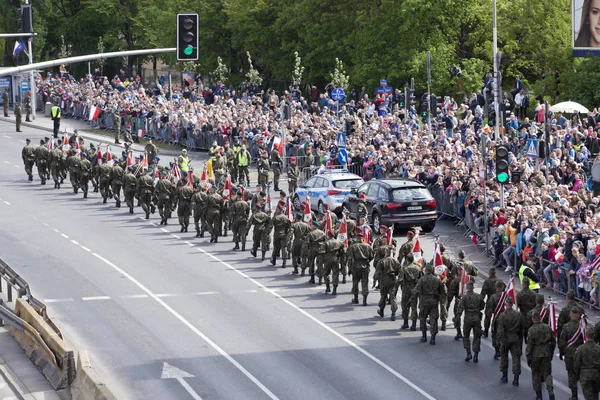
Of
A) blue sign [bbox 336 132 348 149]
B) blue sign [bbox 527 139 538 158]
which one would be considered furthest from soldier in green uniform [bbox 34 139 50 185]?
blue sign [bbox 527 139 538 158]

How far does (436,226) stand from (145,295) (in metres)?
11.0

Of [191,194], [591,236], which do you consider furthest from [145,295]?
[591,236]

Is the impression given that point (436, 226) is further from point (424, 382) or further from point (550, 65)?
point (550, 65)

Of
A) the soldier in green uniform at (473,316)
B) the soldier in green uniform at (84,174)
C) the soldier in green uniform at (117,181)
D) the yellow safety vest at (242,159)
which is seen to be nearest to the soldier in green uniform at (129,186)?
the soldier in green uniform at (117,181)

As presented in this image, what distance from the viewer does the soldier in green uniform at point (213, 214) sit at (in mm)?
34875

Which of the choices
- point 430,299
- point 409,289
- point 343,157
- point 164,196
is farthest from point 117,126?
point 430,299

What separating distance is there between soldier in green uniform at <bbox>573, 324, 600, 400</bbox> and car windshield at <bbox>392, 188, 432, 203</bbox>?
50.1ft

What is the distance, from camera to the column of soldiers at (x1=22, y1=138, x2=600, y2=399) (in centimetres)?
2108

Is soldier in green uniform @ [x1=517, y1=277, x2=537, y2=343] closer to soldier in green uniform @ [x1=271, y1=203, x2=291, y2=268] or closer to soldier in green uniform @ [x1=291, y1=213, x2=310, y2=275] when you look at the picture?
soldier in green uniform @ [x1=291, y1=213, x2=310, y2=275]

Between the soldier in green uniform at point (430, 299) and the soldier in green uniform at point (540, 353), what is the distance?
361cm

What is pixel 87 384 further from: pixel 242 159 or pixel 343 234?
pixel 242 159

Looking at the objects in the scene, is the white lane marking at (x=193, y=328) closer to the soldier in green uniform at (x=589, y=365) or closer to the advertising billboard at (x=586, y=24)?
the soldier in green uniform at (x=589, y=365)

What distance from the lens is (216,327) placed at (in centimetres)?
2600

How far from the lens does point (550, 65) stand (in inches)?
2131
